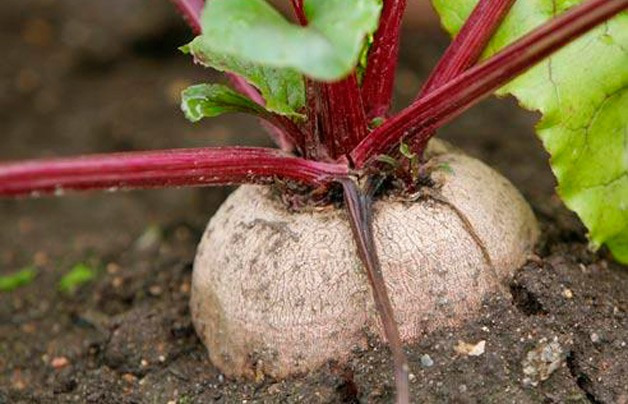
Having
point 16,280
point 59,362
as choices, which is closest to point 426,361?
point 59,362

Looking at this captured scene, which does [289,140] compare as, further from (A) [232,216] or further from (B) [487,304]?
(B) [487,304]

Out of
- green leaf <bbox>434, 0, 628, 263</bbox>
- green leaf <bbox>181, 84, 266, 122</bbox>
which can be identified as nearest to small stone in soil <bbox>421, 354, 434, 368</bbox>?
green leaf <bbox>434, 0, 628, 263</bbox>

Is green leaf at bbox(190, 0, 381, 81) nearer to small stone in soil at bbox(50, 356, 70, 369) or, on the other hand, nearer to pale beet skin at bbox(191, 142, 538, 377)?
pale beet skin at bbox(191, 142, 538, 377)

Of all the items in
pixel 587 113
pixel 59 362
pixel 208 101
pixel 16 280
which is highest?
pixel 587 113

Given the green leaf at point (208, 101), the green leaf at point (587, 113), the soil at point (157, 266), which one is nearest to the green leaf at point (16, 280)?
the soil at point (157, 266)

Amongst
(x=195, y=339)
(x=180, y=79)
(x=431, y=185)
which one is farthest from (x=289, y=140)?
(x=180, y=79)

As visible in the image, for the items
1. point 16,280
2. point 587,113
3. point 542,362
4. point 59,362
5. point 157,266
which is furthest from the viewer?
→ point 16,280

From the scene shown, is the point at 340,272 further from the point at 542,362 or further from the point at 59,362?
the point at 59,362
